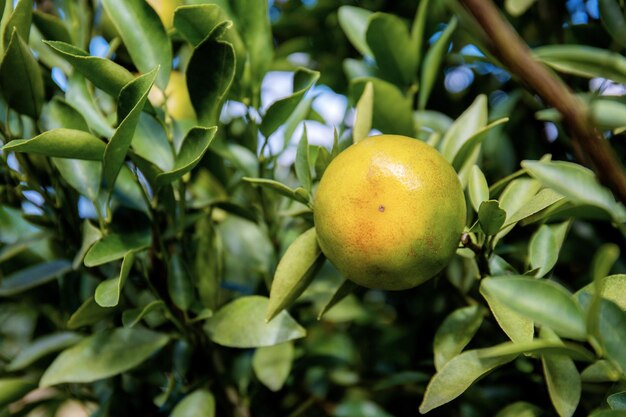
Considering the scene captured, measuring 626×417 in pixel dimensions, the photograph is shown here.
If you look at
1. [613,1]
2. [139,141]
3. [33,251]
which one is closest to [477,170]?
[613,1]

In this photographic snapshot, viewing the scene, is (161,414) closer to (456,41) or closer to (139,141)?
(139,141)

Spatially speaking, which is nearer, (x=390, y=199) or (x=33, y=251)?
(x=390, y=199)

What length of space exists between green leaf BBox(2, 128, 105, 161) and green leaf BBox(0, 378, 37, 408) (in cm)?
37

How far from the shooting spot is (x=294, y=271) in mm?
735

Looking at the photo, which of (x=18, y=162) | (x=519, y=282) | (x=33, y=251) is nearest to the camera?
(x=519, y=282)

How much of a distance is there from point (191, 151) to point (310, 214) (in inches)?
6.6

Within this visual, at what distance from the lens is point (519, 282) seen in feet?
1.80

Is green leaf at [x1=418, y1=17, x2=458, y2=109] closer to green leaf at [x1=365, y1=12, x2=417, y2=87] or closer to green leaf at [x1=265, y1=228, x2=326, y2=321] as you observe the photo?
green leaf at [x1=365, y1=12, x2=417, y2=87]

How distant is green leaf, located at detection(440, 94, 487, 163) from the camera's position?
Answer: 0.84 m

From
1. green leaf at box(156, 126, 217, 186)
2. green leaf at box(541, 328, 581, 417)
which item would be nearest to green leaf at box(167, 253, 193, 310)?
green leaf at box(156, 126, 217, 186)

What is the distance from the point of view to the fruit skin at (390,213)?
25.5 inches

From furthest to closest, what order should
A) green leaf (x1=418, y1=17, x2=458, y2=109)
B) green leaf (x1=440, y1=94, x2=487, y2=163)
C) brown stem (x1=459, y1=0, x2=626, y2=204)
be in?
green leaf (x1=418, y1=17, x2=458, y2=109), green leaf (x1=440, y1=94, x2=487, y2=163), brown stem (x1=459, y1=0, x2=626, y2=204)

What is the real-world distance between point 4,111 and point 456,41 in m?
0.86

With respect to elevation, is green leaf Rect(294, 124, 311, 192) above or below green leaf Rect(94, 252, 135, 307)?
above
